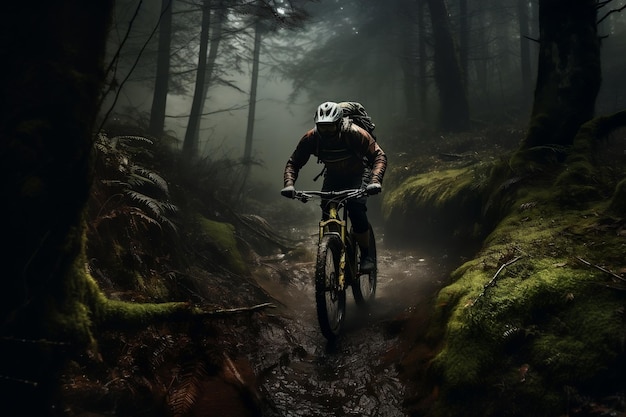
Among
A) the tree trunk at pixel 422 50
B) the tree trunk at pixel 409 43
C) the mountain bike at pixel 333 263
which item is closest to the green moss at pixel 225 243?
the mountain bike at pixel 333 263

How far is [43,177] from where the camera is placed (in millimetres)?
2211

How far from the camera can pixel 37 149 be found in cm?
219

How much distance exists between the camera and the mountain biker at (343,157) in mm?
Result: 4824

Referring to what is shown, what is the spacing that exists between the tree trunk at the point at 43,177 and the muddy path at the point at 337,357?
5.55ft

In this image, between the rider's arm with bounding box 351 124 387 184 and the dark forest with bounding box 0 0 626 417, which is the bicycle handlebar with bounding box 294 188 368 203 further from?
the rider's arm with bounding box 351 124 387 184

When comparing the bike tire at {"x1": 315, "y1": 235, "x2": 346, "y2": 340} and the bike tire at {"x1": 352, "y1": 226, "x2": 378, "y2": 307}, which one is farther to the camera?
the bike tire at {"x1": 352, "y1": 226, "x2": 378, "y2": 307}

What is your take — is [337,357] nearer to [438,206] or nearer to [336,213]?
[336,213]

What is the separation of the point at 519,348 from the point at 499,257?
1262mm

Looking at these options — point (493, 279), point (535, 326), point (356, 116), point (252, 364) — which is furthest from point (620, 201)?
point (252, 364)

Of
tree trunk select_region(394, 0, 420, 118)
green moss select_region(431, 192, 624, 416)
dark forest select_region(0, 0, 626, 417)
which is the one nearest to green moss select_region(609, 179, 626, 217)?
dark forest select_region(0, 0, 626, 417)

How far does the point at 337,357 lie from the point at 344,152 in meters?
2.67

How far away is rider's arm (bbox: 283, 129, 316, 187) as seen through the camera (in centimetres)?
519

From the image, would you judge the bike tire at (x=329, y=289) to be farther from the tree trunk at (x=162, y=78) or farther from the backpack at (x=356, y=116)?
the tree trunk at (x=162, y=78)

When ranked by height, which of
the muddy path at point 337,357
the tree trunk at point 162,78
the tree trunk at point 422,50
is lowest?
the muddy path at point 337,357
